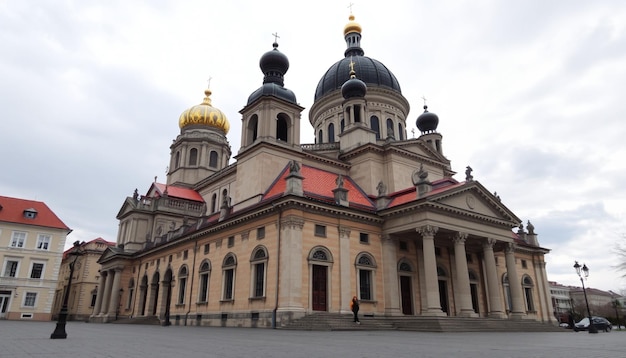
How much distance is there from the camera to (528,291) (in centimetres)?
4156

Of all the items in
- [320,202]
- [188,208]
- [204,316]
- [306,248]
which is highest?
[188,208]

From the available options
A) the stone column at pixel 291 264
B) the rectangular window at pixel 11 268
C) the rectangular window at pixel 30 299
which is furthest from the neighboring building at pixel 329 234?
the rectangular window at pixel 11 268

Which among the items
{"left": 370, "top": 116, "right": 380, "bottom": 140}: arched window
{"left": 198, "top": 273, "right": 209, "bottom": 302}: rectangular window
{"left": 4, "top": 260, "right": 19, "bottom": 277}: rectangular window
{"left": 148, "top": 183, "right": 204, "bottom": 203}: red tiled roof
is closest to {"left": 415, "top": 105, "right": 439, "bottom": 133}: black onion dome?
{"left": 370, "top": 116, "right": 380, "bottom": 140}: arched window

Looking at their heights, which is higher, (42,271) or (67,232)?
(67,232)

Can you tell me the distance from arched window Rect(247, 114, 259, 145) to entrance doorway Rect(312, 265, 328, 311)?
13760 millimetres

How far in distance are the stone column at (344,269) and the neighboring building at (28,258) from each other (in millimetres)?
40109

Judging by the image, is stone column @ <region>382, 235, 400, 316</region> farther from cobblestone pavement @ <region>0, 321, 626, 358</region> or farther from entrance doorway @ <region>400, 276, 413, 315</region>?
cobblestone pavement @ <region>0, 321, 626, 358</region>

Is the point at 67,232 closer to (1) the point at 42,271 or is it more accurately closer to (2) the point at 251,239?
(1) the point at 42,271

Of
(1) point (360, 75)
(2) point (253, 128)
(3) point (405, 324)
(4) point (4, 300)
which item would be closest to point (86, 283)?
(4) point (4, 300)

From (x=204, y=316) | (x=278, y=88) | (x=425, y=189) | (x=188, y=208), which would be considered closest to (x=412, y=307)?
(x=425, y=189)

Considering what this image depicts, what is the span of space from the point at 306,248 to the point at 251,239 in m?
4.70

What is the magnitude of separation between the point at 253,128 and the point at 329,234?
13239mm

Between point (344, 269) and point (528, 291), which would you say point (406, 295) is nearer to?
point (344, 269)

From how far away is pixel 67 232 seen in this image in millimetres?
54750
